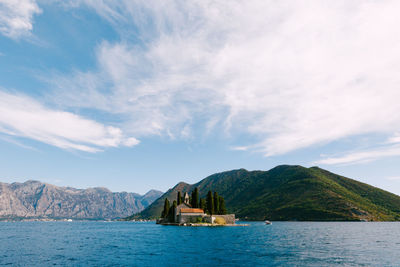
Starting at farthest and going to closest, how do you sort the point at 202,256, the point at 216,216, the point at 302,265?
the point at 216,216, the point at 202,256, the point at 302,265

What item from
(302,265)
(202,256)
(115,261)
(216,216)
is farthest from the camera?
(216,216)

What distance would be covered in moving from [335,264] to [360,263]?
450 cm

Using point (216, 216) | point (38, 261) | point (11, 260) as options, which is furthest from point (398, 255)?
point (216, 216)

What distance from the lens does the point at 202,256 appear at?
50781 mm

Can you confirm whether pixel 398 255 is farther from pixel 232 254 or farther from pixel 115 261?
pixel 115 261

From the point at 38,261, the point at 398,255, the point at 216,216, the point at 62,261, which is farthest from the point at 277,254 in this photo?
the point at 216,216

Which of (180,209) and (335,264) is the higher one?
(180,209)

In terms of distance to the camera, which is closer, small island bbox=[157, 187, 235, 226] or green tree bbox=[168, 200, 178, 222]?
small island bbox=[157, 187, 235, 226]

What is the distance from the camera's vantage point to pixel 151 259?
161 feet

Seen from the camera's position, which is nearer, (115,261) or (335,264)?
(335,264)

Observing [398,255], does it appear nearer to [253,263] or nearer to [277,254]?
[277,254]

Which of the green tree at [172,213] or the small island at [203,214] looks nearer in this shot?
the small island at [203,214]

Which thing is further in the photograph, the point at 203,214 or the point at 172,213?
the point at 172,213

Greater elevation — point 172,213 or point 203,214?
point 172,213
